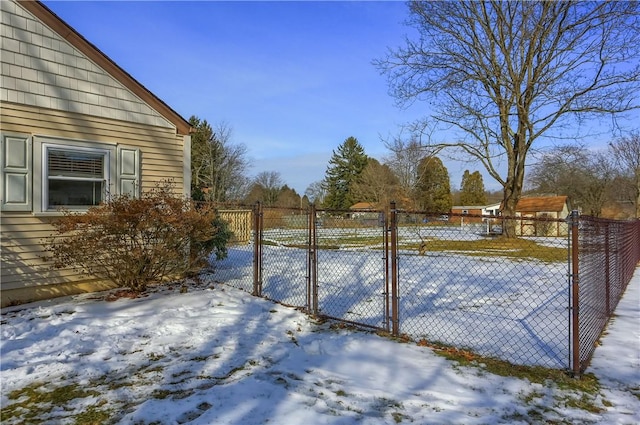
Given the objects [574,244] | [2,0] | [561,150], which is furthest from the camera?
[561,150]

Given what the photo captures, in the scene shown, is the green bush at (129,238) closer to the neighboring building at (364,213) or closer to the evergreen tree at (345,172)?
the neighboring building at (364,213)

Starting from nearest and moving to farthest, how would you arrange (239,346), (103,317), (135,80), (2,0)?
(239,346) → (103,317) → (2,0) → (135,80)

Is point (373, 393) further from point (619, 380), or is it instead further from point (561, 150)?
point (561, 150)

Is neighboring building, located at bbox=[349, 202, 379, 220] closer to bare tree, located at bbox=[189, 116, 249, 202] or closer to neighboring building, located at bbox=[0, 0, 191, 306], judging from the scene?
neighboring building, located at bbox=[0, 0, 191, 306]

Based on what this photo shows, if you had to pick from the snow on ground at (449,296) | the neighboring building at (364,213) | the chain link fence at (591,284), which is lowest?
the snow on ground at (449,296)

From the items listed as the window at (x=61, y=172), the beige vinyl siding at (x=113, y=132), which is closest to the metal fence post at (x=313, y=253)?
the window at (x=61, y=172)

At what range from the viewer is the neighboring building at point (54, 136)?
5.87 metres

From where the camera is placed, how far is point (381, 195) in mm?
39656

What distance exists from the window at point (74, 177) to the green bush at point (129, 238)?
1.22 feet

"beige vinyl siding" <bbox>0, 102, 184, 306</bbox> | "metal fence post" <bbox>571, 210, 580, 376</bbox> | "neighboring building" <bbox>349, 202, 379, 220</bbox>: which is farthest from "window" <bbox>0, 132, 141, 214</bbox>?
"metal fence post" <bbox>571, 210, 580, 376</bbox>

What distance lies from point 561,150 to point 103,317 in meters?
22.2

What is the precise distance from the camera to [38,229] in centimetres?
613

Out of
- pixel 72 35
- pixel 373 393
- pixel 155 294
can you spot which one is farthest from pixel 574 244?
pixel 72 35

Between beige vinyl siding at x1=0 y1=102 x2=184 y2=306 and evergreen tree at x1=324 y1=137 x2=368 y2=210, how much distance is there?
4674 cm
